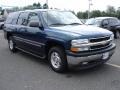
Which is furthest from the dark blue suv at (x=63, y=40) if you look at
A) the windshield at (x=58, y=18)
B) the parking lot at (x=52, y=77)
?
the parking lot at (x=52, y=77)

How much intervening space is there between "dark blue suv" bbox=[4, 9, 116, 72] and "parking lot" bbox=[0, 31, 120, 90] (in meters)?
0.32

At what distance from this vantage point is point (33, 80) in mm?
5375

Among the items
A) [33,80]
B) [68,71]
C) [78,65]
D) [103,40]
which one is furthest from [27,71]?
[103,40]

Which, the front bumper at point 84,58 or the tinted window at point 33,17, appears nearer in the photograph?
the front bumper at point 84,58

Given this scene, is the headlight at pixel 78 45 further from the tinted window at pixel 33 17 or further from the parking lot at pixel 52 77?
the tinted window at pixel 33 17

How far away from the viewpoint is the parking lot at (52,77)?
4.89 metres

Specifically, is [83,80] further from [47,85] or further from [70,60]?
[47,85]

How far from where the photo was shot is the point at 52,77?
559 centimetres

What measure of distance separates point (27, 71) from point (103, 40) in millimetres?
2449

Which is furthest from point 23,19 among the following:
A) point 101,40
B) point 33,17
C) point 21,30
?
point 101,40

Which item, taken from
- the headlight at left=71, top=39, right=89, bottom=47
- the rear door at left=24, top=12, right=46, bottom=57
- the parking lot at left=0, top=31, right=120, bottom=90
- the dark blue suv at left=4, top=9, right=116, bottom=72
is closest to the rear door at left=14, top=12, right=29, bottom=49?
the dark blue suv at left=4, top=9, right=116, bottom=72

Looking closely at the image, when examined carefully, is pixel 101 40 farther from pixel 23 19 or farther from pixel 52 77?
pixel 23 19

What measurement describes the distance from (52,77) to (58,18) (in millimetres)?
2057

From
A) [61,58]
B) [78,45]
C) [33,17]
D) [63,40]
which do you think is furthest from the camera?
[33,17]
